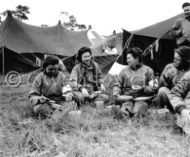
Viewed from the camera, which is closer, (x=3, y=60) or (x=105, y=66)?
(x=3, y=60)

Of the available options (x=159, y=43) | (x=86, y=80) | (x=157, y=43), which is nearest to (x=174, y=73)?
(x=86, y=80)

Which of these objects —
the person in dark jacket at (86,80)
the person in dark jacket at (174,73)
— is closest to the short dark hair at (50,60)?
the person in dark jacket at (86,80)

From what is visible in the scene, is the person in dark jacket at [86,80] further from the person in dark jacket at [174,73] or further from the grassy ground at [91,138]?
the person in dark jacket at [174,73]

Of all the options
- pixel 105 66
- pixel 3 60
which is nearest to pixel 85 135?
pixel 3 60

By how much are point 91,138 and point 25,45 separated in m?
7.20

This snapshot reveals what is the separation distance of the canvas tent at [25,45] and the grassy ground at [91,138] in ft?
19.5

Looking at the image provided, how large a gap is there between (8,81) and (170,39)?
4.58 meters

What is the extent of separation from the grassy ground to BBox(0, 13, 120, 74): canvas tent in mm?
5937

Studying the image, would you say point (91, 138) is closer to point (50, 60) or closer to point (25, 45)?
point (50, 60)

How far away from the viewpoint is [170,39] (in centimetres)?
579

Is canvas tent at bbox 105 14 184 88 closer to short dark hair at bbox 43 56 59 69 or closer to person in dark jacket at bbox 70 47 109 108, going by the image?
person in dark jacket at bbox 70 47 109 108

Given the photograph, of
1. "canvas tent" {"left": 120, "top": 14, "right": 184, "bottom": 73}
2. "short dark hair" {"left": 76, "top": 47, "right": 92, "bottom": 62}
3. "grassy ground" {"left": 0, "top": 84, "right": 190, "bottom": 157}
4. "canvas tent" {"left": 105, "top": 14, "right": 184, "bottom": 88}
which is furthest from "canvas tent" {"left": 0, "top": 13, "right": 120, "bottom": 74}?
"grassy ground" {"left": 0, "top": 84, "right": 190, "bottom": 157}

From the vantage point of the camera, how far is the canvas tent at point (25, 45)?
854 cm

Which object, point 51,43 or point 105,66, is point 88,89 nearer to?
point 105,66
